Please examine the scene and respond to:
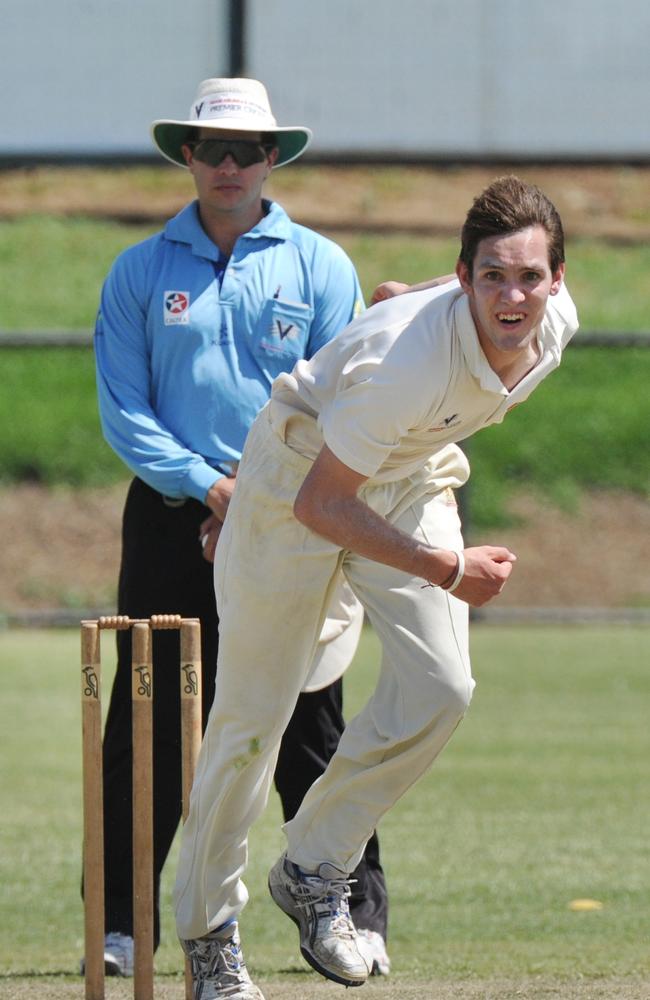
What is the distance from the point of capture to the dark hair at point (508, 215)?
12.2 ft

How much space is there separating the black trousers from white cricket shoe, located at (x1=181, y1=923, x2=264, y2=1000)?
0.70 metres

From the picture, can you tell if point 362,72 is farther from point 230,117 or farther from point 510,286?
point 510,286

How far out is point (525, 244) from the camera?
3.73m

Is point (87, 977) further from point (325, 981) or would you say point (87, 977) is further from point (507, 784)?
point (507, 784)

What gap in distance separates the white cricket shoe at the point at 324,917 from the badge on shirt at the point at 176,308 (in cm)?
151

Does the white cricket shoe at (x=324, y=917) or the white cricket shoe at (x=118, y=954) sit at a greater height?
the white cricket shoe at (x=324, y=917)

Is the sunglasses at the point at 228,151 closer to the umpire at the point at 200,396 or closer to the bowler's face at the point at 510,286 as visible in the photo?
the umpire at the point at 200,396

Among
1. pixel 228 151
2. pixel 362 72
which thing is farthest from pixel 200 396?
pixel 362 72

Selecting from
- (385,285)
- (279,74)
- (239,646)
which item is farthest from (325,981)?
(279,74)

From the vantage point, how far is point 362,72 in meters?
16.7

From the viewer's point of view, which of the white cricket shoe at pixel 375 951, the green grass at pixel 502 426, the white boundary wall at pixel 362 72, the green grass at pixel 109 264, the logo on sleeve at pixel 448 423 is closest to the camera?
the logo on sleeve at pixel 448 423

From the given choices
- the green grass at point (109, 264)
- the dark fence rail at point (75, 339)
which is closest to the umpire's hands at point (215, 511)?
the dark fence rail at point (75, 339)

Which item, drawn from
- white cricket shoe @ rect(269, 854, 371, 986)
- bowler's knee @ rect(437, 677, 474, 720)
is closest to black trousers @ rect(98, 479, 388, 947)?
white cricket shoe @ rect(269, 854, 371, 986)

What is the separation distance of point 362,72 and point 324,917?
13.5 meters
